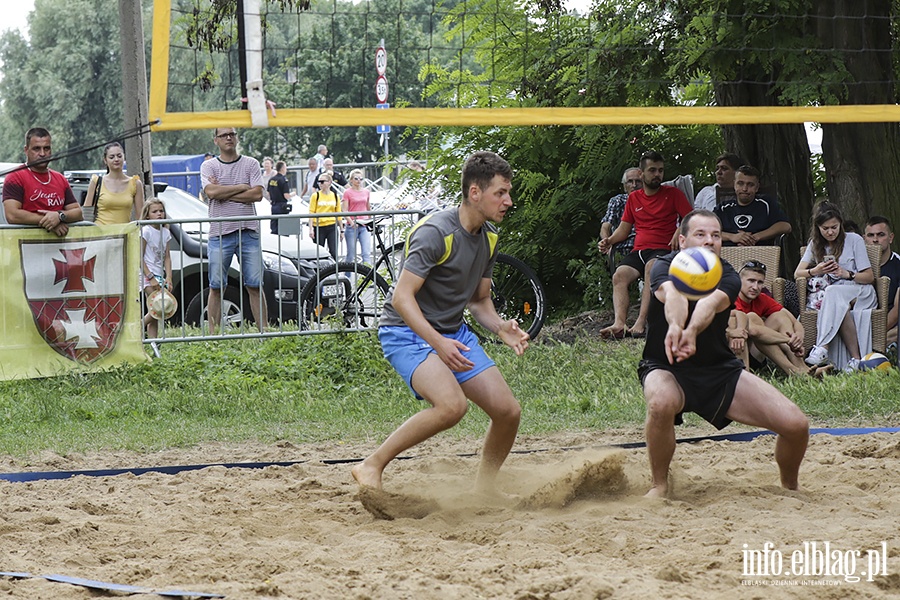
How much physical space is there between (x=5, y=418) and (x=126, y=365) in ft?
4.08

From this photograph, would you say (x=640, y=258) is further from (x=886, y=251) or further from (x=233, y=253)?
(x=233, y=253)

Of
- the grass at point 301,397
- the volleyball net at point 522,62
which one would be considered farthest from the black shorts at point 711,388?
the grass at point 301,397

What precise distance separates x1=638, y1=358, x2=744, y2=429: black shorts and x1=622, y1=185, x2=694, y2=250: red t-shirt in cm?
530

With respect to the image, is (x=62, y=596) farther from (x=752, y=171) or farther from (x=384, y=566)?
(x=752, y=171)

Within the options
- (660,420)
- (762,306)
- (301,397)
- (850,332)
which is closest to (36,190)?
Result: (301,397)

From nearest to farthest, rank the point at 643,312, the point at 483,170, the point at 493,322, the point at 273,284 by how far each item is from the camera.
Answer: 1. the point at 483,170
2. the point at 493,322
3. the point at 643,312
4. the point at 273,284

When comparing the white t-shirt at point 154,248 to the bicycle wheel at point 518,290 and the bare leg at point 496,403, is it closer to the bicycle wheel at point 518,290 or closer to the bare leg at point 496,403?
the bicycle wheel at point 518,290

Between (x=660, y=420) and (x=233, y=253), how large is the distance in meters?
5.80

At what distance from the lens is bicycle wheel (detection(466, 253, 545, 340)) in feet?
36.0

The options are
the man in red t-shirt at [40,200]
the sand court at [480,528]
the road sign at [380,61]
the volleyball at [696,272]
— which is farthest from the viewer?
the man in red t-shirt at [40,200]

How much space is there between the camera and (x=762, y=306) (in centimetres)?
908

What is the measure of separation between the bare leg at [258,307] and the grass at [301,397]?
204 mm

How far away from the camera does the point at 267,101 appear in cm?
634

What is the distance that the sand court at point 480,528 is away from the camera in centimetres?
412
